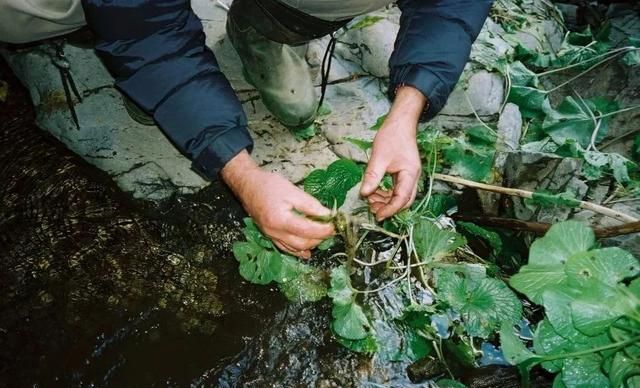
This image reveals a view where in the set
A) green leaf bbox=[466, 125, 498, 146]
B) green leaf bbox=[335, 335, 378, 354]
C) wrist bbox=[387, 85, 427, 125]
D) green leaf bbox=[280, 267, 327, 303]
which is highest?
wrist bbox=[387, 85, 427, 125]

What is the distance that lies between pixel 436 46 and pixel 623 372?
4.18 feet

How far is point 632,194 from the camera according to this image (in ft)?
7.48

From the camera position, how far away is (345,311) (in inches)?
78.2

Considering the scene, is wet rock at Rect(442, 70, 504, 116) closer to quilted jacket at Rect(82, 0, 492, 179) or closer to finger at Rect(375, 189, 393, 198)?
finger at Rect(375, 189, 393, 198)

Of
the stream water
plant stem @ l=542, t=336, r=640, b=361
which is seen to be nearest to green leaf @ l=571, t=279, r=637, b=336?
plant stem @ l=542, t=336, r=640, b=361

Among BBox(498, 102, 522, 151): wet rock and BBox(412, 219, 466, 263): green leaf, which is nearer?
BBox(412, 219, 466, 263): green leaf

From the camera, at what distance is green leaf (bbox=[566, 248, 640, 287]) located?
1.69m

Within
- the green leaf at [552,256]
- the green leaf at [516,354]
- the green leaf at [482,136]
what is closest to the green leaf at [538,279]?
the green leaf at [552,256]

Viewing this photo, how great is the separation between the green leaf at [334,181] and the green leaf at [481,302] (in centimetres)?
48

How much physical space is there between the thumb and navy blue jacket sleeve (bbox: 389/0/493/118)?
40 centimetres

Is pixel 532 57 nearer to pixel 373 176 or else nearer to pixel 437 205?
pixel 437 205

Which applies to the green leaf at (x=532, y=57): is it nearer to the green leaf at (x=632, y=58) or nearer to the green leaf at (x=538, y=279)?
the green leaf at (x=632, y=58)

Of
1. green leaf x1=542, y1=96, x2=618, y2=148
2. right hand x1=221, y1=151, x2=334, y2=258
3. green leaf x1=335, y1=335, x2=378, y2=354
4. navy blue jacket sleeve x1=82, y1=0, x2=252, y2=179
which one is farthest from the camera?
green leaf x1=542, y1=96, x2=618, y2=148

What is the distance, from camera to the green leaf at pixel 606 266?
1686mm
